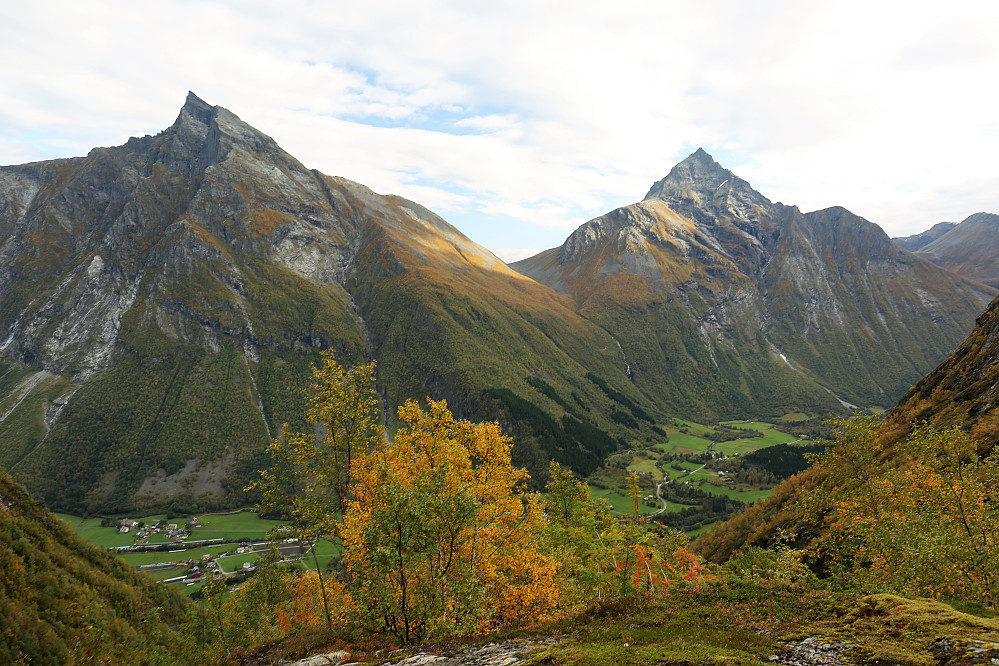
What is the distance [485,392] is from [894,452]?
159 m

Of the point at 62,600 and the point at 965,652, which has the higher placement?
the point at 965,652

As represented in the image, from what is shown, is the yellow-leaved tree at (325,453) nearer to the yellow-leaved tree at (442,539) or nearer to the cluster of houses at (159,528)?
the yellow-leaved tree at (442,539)

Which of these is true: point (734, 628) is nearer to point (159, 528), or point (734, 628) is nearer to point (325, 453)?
point (325, 453)

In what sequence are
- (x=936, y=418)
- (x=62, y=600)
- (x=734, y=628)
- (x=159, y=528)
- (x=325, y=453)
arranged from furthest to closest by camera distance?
(x=159, y=528) → (x=936, y=418) → (x=325, y=453) → (x=62, y=600) → (x=734, y=628)

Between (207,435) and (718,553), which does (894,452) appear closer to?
(718,553)

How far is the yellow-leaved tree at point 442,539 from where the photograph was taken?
53.6ft

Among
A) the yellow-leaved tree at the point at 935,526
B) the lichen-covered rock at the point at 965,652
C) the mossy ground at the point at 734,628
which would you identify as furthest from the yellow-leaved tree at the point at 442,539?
the yellow-leaved tree at the point at 935,526

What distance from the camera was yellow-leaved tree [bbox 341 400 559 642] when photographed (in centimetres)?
1634

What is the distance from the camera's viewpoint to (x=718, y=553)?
48.4 metres

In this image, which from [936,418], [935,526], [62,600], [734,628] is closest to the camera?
[734,628]

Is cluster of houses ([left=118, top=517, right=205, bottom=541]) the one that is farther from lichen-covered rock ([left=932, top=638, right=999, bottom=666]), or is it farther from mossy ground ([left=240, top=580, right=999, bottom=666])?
lichen-covered rock ([left=932, top=638, right=999, bottom=666])

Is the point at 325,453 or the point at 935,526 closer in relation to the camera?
the point at 935,526

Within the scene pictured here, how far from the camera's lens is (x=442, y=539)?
1814cm

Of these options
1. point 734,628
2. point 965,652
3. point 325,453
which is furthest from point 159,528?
point 965,652
